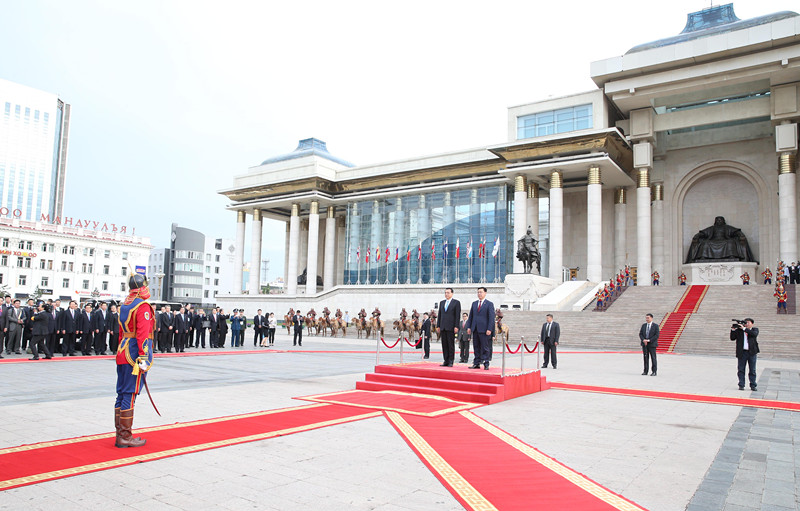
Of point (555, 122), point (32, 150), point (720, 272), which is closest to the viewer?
point (720, 272)

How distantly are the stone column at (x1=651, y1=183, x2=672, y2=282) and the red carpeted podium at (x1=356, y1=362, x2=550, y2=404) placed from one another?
29.2 metres

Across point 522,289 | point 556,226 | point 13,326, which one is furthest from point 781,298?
point 13,326

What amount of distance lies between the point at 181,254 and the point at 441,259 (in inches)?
1882

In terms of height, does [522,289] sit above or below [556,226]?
below

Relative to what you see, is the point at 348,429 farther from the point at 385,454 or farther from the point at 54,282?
the point at 54,282

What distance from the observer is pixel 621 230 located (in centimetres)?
3797

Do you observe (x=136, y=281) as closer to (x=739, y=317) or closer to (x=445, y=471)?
(x=445, y=471)

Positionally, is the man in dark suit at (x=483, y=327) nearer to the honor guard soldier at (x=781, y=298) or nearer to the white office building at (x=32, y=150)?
the honor guard soldier at (x=781, y=298)

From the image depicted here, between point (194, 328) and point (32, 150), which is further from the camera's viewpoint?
point (32, 150)

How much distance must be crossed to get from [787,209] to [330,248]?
33.5m

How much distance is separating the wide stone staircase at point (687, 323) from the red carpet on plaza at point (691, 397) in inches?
461

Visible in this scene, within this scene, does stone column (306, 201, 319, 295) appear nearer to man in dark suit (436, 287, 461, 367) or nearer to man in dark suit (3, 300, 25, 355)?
man in dark suit (3, 300, 25, 355)

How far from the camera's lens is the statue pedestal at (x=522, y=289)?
33094 mm

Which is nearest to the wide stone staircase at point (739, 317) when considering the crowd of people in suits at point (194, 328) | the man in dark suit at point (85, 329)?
the crowd of people in suits at point (194, 328)
